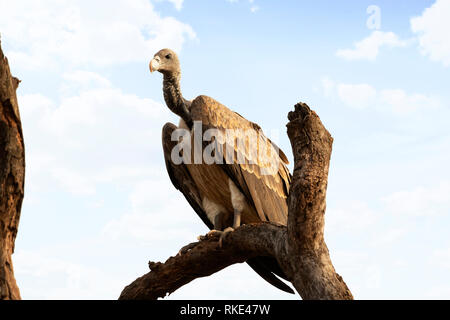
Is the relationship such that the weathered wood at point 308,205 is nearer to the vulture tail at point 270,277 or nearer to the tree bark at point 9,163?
the vulture tail at point 270,277

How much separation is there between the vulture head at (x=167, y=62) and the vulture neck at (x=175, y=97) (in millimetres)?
62

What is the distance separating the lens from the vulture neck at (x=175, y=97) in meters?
8.14

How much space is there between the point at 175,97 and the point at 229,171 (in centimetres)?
162

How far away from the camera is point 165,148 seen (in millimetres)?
8156

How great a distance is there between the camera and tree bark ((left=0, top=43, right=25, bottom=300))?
17.8 ft

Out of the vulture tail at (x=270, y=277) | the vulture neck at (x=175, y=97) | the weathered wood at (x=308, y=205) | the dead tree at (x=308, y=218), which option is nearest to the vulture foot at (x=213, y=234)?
the vulture tail at (x=270, y=277)

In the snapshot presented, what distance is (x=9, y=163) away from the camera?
17.9 feet

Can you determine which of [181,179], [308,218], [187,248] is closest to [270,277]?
[187,248]

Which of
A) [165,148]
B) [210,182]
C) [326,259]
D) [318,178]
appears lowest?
[326,259]

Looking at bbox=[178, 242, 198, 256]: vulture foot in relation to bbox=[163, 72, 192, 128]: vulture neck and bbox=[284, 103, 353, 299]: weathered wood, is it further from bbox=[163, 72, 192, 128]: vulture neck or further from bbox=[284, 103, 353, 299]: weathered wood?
bbox=[284, 103, 353, 299]: weathered wood

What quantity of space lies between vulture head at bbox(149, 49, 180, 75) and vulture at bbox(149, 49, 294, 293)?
0.02 meters
